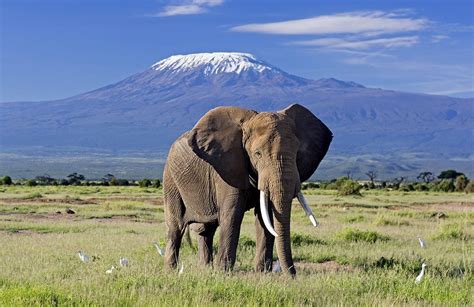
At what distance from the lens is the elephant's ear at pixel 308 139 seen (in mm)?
11523

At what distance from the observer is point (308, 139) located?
11.7 meters

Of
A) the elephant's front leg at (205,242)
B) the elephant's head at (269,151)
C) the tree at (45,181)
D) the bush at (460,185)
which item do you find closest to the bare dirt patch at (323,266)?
the elephant's front leg at (205,242)

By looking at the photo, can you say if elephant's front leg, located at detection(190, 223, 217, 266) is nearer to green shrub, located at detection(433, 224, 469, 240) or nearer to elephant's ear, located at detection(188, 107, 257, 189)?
elephant's ear, located at detection(188, 107, 257, 189)

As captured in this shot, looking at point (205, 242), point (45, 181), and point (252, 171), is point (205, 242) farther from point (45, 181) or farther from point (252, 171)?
point (45, 181)

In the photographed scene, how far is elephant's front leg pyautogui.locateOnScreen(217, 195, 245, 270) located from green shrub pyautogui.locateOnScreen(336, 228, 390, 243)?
681cm

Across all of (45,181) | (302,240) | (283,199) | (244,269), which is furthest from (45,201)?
(45,181)

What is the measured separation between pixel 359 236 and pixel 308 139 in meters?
6.89

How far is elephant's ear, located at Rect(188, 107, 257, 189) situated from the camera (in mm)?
11391

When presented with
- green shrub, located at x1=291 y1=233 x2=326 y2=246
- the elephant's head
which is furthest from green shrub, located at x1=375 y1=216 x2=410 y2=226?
the elephant's head

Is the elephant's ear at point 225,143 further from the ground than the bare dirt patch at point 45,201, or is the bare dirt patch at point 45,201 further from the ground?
the elephant's ear at point 225,143

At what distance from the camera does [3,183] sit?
7394 centimetres

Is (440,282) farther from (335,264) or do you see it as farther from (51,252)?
(51,252)

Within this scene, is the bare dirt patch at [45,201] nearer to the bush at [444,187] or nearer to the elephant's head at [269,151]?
the elephant's head at [269,151]

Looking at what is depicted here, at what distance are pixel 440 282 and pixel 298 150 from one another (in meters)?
2.45
